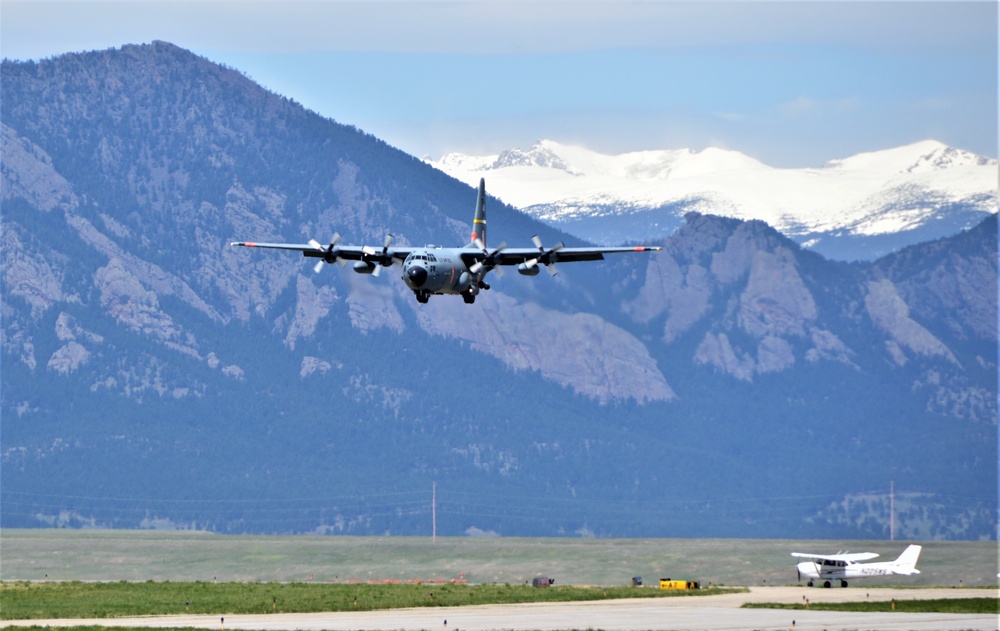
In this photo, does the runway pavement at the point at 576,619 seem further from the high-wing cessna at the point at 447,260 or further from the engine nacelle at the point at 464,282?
the engine nacelle at the point at 464,282

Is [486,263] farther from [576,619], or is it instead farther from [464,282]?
[576,619]

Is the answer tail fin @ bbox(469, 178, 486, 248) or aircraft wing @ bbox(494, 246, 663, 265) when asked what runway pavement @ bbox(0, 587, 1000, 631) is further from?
tail fin @ bbox(469, 178, 486, 248)

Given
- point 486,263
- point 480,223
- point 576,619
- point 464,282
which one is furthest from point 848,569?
point 464,282

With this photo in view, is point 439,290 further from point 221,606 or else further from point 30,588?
point 30,588

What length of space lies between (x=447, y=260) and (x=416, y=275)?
4.24 metres

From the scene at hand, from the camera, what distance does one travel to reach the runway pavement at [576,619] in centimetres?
13012

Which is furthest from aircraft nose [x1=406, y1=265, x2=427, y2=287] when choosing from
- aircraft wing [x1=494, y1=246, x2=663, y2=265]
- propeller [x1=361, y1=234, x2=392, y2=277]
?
aircraft wing [x1=494, y1=246, x2=663, y2=265]

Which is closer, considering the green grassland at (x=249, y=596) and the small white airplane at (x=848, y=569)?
the green grassland at (x=249, y=596)

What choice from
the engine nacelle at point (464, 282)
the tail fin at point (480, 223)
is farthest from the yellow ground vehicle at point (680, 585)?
the engine nacelle at point (464, 282)

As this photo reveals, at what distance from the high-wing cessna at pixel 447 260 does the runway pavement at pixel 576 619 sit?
23.5m

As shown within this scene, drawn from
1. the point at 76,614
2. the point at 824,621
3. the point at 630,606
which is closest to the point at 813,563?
the point at 630,606

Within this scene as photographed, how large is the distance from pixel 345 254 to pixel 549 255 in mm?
15189

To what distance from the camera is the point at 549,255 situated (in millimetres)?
141875

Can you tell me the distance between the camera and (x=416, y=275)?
447 ft
